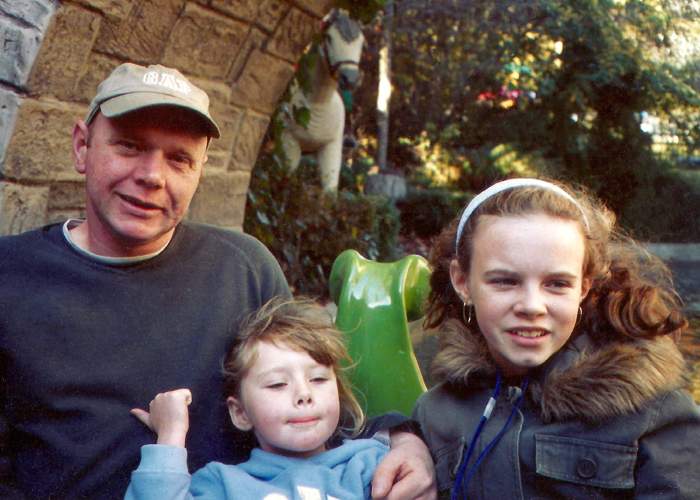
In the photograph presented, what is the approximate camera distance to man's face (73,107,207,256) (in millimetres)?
1849

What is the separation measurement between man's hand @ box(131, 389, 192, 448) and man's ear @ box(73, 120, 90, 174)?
56 cm

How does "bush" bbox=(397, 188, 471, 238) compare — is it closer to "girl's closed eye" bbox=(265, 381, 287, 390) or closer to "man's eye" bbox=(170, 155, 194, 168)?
"man's eye" bbox=(170, 155, 194, 168)

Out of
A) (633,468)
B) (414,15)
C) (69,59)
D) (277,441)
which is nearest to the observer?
(633,468)

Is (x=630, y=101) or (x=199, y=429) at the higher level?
(x=630, y=101)

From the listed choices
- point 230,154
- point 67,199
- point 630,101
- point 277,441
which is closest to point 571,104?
point 630,101

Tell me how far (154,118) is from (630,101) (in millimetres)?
12367

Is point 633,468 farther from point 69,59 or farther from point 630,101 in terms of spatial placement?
point 630,101

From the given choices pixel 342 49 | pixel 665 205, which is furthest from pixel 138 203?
pixel 665 205

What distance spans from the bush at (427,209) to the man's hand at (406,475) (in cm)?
1062

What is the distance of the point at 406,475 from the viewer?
1771 millimetres

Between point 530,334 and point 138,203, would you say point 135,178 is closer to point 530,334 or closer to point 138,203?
point 138,203

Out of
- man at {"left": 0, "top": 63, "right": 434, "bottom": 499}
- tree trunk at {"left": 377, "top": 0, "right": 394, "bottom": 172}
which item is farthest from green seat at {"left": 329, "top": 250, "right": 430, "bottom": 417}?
tree trunk at {"left": 377, "top": 0, "right": 394, "bottom": 172}

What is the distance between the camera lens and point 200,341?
75.4 inches

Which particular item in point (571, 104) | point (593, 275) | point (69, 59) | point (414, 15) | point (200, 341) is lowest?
point (200, 341)
